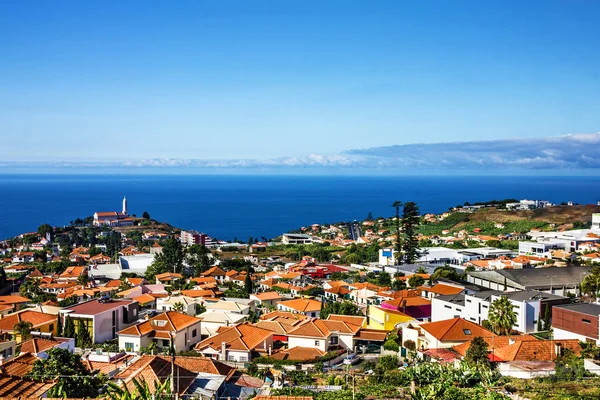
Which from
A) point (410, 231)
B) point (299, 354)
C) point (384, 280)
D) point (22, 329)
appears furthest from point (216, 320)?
point (410, 231)

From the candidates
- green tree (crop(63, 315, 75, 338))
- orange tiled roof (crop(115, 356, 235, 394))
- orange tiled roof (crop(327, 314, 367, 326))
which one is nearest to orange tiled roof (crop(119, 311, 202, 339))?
green tree (crop(63, 315, 75, 338))

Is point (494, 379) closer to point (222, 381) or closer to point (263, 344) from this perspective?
point (222, 381)

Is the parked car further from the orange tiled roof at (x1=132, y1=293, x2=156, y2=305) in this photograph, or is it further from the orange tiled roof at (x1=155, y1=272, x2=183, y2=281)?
the orange tiled roof at (x1=155, y1=272, x2=183, y2=281)

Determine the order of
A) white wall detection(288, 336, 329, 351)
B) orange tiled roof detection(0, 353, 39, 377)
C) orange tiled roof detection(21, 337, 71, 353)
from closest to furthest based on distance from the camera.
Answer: orange tiled roof detection(0, 353, 39, 377) → orange tiled roof detection(21, 337, 71, 353) → white wall detection(288, 336, 329, 351)

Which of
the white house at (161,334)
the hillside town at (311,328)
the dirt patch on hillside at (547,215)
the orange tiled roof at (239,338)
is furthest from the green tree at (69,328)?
the dirt patch on hillside at (547,215)

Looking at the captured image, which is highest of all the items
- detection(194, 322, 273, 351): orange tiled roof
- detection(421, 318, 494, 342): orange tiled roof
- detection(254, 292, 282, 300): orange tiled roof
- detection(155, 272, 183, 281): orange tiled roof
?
detection(421, 318, 494, 342): orange tiled roof

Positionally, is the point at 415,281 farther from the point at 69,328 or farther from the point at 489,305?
the point at 69,328

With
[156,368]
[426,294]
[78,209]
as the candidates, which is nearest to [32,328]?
[156,368]
